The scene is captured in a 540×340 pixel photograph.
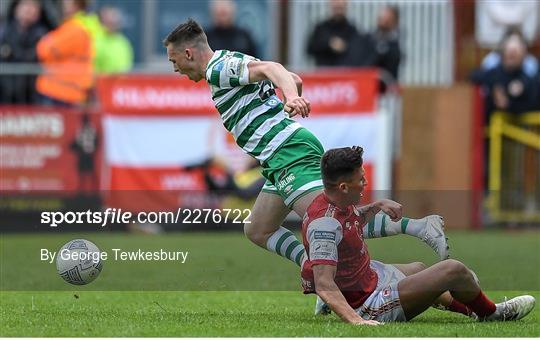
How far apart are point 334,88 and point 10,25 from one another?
4569mm

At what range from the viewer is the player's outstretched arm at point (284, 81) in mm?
8445

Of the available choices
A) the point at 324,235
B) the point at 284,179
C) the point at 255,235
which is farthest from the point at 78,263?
the point at 324,235

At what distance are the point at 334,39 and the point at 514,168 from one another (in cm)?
300

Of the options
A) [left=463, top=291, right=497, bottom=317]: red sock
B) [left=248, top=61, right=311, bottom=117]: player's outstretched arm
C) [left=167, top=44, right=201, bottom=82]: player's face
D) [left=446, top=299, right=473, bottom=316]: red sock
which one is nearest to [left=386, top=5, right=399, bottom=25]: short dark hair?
[left=167, top=44, right=201, bottom=82]: player's face

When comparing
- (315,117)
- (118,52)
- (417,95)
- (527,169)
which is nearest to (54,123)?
(118,52)

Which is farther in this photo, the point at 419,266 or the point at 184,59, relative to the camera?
the point at 184,59

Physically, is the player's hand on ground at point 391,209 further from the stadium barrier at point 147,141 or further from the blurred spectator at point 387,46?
the blurred spectator at point 387,46

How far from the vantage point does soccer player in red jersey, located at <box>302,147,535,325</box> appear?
8477mm

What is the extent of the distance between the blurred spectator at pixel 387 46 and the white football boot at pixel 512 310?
1044 centimetres

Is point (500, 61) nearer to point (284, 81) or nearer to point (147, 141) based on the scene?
point (147, 141)

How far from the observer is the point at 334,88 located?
17.9m

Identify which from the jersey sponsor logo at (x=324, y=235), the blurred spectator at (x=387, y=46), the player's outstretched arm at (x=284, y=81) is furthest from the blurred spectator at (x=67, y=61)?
the jersey sponsor logo at (x=324, y=235)

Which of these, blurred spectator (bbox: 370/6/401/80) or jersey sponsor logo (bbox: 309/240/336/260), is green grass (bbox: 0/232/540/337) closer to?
jersey sponsor logo (bbox: 309/240/336/260)

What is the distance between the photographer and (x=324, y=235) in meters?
8.50
